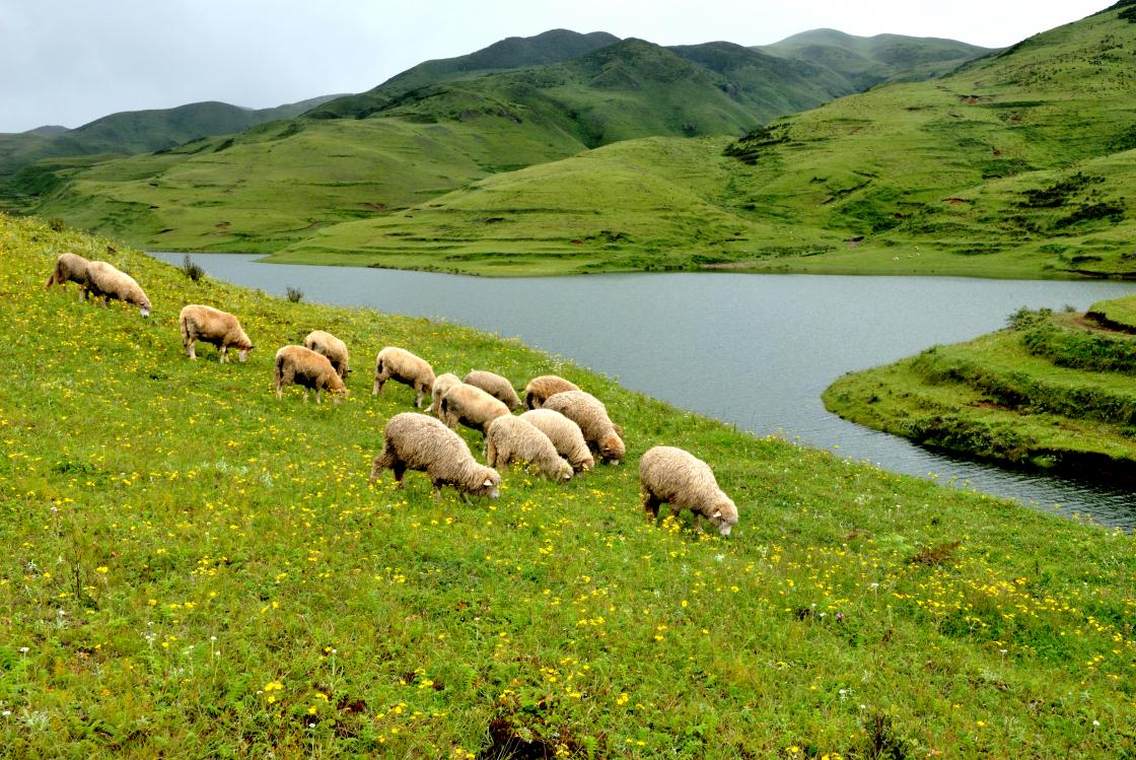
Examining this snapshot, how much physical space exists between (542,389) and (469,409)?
212 inches

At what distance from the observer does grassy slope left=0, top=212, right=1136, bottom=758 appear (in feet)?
25.9

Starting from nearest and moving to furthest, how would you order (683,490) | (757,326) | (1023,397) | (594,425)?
1. (683,490)
2. (594,425)
3. (1023,397)
4. (757,326)

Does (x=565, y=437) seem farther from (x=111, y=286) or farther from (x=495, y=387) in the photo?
(x=111, y=286)

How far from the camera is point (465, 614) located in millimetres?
10398

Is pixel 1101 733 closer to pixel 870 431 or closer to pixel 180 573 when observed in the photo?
pixel 180 573

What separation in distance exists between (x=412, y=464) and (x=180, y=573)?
638cm

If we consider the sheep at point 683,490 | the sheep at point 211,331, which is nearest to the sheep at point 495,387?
the sheep at point 683,490

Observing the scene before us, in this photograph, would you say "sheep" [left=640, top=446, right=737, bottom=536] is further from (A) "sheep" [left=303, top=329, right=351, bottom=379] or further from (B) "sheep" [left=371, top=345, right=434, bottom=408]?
(A) "sheep" [left=303, top=329, right=351, bottom=379]

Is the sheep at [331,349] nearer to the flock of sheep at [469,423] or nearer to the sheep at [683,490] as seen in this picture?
the flock of sheep at [469,423]

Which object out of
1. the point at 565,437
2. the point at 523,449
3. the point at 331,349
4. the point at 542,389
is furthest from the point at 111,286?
the point at 565,437

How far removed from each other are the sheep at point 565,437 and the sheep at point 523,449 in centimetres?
116

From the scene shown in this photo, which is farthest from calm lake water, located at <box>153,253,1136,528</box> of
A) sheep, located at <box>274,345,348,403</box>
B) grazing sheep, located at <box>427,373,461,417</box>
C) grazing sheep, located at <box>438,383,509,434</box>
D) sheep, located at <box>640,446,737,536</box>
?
sheep, located at <box>274,345,348,403</box>

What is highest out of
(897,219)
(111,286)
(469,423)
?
A: (897,219)

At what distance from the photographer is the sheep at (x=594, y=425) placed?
22938mm
